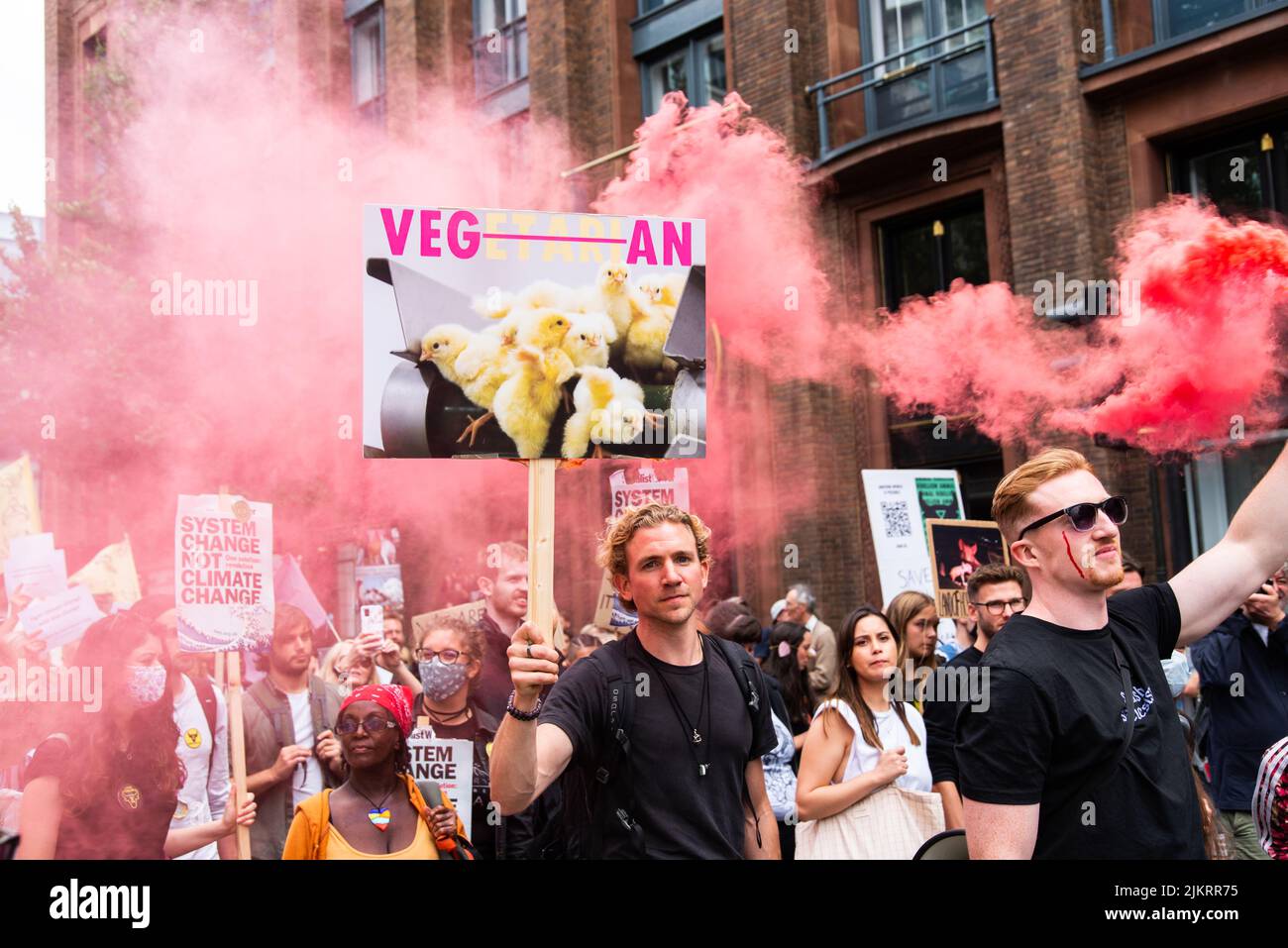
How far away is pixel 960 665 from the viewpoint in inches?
195

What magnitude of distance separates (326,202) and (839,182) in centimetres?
649

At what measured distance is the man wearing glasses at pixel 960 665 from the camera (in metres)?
4.66

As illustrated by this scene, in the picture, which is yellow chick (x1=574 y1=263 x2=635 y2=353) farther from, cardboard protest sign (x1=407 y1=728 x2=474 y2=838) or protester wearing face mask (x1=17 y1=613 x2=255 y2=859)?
protester wearing face mask (x1=17 y1=613 x2=255 y2=859)

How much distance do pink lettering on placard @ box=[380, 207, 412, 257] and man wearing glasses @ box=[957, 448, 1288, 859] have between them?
188cm

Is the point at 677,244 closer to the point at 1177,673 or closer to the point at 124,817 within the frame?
the point at 124,817

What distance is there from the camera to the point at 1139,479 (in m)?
11.2

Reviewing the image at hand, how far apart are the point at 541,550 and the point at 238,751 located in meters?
2.73

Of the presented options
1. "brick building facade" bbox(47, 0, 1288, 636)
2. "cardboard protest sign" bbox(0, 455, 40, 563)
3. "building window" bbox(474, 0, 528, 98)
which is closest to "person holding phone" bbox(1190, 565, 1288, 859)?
"brick building facade" bbox(47, 0, 1288, 636)

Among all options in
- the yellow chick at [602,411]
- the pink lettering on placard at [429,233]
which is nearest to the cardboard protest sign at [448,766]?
the yellow chick at [602,411]

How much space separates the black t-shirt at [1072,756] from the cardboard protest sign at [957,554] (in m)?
5.13

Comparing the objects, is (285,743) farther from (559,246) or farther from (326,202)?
(326,202)

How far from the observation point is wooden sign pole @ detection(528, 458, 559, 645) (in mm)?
2918

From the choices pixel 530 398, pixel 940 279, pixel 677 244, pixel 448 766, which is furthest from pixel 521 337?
pixel 940 279
